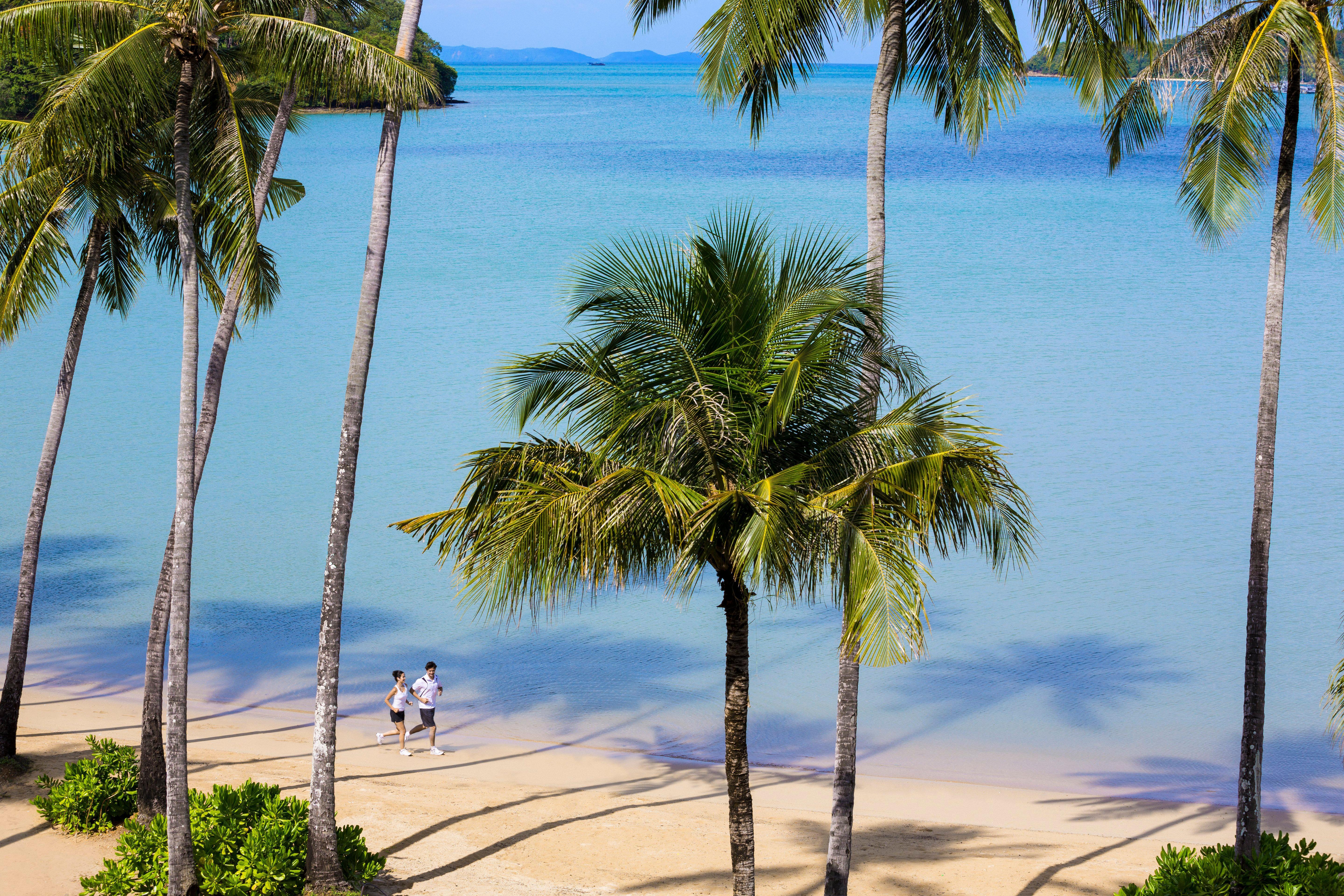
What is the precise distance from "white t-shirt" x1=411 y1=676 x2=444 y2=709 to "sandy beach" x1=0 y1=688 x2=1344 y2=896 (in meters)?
0.72

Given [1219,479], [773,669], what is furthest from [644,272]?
[1219,479]

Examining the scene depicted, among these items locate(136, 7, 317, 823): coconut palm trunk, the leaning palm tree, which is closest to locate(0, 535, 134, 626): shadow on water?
locate(136, 7, 317, 823): coconut palm trunk

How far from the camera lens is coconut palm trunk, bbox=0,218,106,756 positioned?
14870mm

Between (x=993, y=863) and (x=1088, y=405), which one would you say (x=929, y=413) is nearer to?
(x=993, y=863)

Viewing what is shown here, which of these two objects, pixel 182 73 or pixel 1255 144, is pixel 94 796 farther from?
pixel 1255 144

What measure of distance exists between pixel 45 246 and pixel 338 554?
526 cm

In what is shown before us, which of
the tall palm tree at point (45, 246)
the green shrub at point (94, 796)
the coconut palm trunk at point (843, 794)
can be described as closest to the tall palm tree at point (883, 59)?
the coconut palm trunk at point (843, 794)

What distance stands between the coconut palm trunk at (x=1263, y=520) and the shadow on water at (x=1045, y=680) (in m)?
8.69

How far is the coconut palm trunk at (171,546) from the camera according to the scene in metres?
12.2

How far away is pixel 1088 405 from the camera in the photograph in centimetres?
4247

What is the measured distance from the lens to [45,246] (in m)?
13.5

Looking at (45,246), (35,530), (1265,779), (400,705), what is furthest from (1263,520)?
(35,530)

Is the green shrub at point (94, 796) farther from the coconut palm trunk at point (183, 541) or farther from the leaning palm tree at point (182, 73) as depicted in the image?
the leaning palm tree at point (182, 73)

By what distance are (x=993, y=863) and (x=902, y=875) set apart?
1.25 meters
